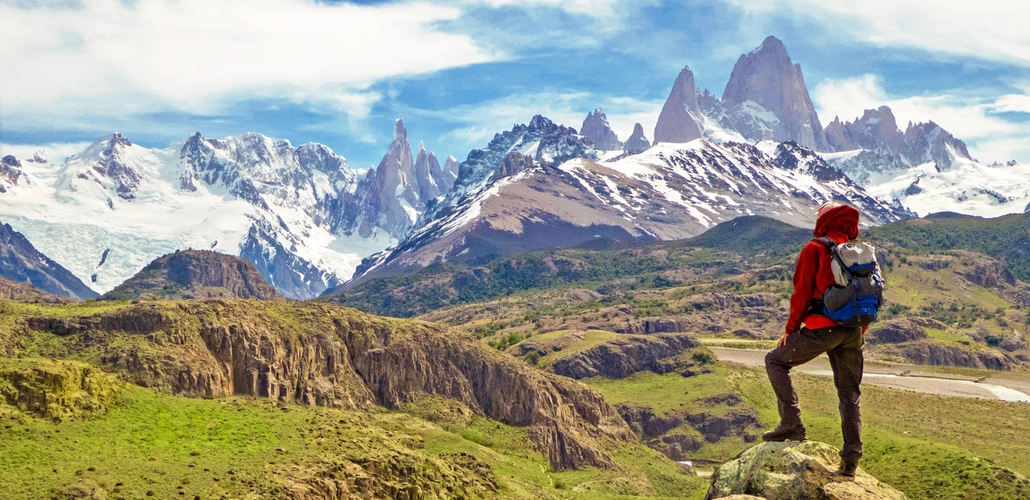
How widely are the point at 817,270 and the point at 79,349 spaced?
91418 mm

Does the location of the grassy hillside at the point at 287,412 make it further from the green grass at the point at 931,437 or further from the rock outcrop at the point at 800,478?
the rock outcrop at the point at 800,478

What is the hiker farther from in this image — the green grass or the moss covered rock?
the green grass

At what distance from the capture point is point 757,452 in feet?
Answer: 107

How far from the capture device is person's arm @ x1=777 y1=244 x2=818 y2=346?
1172 inches

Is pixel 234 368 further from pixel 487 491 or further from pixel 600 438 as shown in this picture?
pixel 600 438

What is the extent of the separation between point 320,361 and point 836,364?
333 ft

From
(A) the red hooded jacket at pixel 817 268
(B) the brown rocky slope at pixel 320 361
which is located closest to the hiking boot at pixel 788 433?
(A) the red hooded jacket at pixel 817 268

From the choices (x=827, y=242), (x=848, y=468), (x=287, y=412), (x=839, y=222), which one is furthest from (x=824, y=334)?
(x=287, y=412)

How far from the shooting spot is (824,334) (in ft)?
98.5

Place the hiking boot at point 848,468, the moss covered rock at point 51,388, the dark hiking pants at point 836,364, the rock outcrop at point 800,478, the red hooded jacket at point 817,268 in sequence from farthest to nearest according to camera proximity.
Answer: the moss covered rock at point 51,388
the hiking boot at point 848,468
the rock outcrop at point 800,478
the dark hiking pants at point 836,364
the red hooded jacket at point 817,268

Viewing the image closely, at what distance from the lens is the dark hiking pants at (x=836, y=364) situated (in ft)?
98.8

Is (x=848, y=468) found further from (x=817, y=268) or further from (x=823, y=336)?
(x=817, y=268)

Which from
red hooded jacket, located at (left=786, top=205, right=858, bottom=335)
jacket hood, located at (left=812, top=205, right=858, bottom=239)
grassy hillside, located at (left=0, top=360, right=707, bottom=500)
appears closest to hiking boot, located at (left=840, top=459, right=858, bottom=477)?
red hooded jacket, located at (left=786, top=205, right=858, bottom=335)

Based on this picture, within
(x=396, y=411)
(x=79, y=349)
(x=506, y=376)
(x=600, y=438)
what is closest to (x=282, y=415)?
(x=79, y=349)
